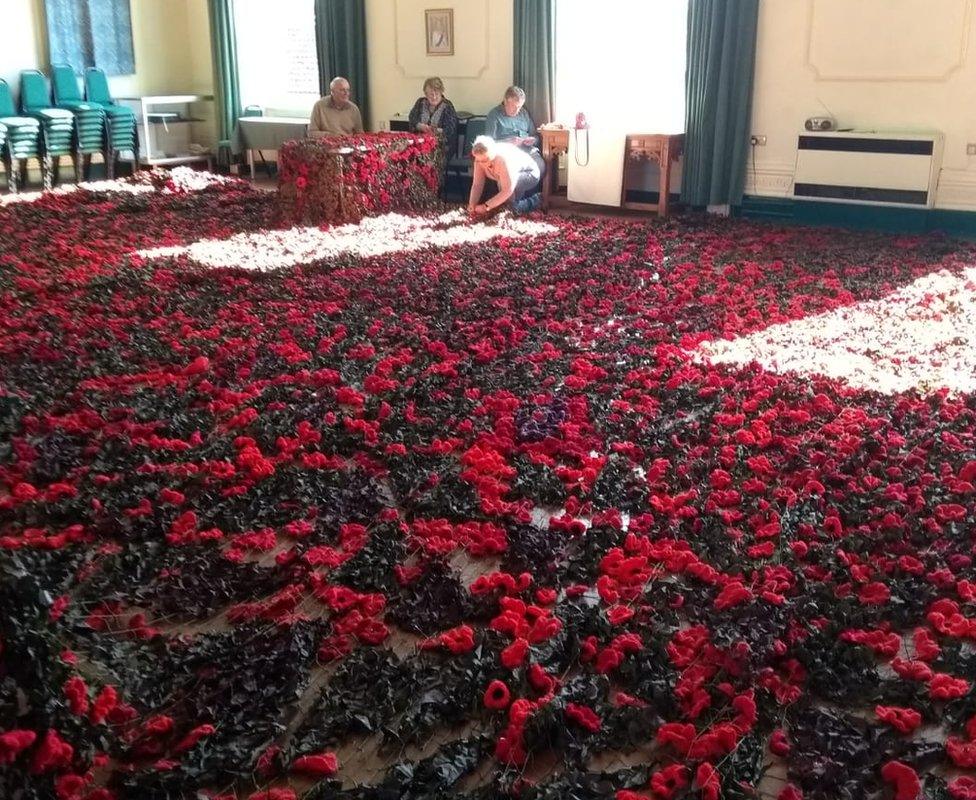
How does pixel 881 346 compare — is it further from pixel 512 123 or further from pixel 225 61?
pixel 225 61

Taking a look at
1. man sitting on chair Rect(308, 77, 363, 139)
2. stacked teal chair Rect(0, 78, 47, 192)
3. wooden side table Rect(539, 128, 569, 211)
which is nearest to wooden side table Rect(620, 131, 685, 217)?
wooden side table Rect(539, 128, 569, 211)

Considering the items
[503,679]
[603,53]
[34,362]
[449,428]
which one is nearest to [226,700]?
[503,679]

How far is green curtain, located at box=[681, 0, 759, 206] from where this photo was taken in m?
7.41

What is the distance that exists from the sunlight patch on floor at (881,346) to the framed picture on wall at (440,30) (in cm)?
557

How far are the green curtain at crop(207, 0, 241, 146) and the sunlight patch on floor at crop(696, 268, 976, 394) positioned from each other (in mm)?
8159

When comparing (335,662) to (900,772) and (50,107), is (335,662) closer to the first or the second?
(900,772)

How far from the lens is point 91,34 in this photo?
33.7 ft

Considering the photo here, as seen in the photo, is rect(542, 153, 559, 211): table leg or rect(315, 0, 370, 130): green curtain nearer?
rect(542, 153, 559, 211): table leg

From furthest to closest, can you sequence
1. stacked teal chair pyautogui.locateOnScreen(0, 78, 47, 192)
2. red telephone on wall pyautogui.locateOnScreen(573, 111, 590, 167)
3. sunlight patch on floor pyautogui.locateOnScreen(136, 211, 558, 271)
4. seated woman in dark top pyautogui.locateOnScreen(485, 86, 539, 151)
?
stacked teal chair pyautogui.locateOnScreen(0, 78, 47, 192) < seated woman in dark top pyautogui.locateOnScreen(485, 86, 539, 151) < red telephone on wall pyautogui.locateOnScreen(573, 111, 590, 167) < sunlight patch on floor pyautogui.locateOnScreen(136, 211, 558, 271)

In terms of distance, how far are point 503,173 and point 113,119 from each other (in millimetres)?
4571

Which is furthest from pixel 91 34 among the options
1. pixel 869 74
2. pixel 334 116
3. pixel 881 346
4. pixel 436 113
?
pixel 881 346

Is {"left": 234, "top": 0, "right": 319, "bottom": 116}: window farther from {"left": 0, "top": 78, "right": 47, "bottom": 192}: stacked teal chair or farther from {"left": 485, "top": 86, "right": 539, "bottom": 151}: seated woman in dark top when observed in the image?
{"left": 485, "top": 86, "right": 539, "bottom": 151}: seated woman in dark top

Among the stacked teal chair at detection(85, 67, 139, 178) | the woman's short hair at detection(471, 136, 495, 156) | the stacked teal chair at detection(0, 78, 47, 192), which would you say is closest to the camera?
the woman's short hair at detection(471, 136, 495, 156)

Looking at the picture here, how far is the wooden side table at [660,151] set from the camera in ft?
25.1
